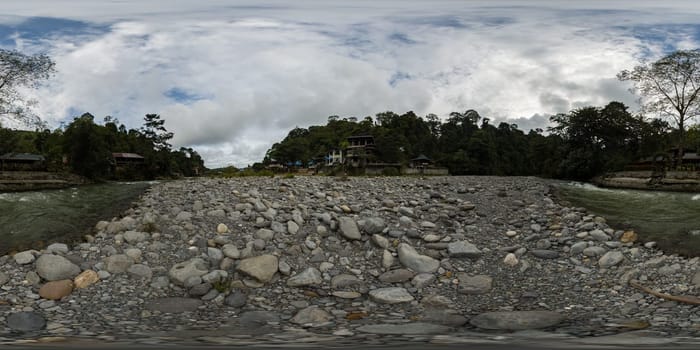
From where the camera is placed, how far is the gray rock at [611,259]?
5590 mm

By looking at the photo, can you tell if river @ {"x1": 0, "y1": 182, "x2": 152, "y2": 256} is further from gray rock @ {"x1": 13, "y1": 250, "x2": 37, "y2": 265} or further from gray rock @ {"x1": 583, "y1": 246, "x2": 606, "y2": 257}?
gray rock @ {"x1": 583, "y1": 246, "x2": 606, "y2": 257}

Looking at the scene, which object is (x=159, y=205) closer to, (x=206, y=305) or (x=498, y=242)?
(x=206, y=305)

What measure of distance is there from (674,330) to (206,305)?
176 inches

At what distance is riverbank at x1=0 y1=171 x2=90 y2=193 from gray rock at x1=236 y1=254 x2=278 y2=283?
517 inches

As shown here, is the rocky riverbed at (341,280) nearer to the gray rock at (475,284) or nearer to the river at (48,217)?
the gray rock at (475,284)

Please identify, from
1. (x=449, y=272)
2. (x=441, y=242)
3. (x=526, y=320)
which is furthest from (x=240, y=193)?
(x=526, y=320)

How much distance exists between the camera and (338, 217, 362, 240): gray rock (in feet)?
21.8

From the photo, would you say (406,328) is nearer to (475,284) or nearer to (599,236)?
(475,284)

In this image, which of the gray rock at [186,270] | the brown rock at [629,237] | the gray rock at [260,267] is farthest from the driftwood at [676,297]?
the gray rock at [186,270]

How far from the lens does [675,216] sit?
8.59 meters

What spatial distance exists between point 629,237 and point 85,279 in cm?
772

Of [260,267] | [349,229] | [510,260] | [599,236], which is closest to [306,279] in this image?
[260,267]

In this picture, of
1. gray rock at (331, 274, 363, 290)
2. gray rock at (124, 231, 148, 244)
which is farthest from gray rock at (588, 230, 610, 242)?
gray rock at (124, 231, 148, 244)

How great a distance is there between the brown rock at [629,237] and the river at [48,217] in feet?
28.3
